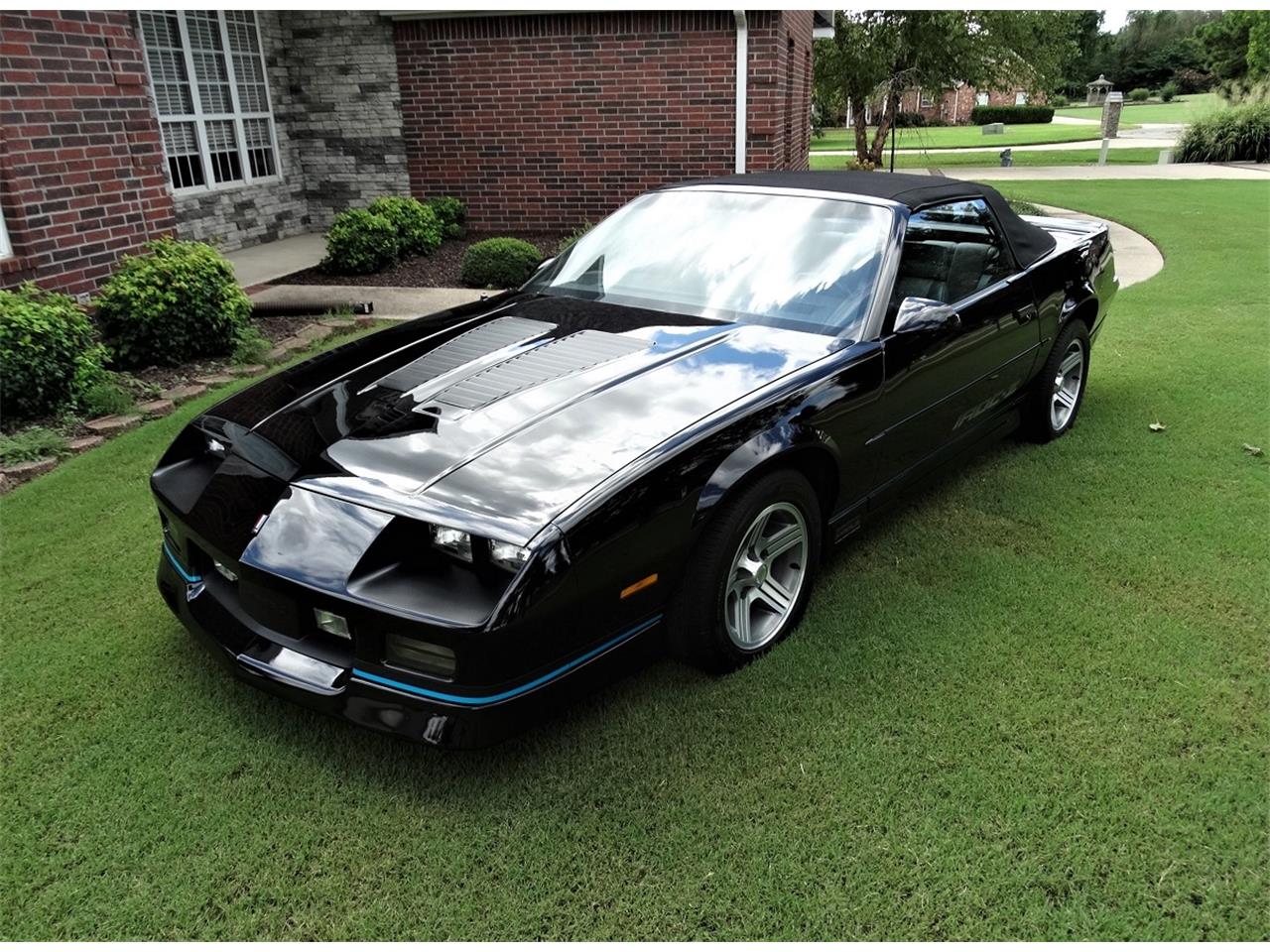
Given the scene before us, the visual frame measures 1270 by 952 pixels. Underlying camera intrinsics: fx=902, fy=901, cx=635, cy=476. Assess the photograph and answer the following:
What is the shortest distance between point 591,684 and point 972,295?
2.53 m

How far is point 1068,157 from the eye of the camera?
26766mm

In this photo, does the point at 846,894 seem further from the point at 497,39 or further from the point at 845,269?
the point at 497,39

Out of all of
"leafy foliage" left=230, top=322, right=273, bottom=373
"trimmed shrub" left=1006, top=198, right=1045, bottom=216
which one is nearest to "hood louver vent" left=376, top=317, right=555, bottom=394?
"leafy foliage" left=230, top=322, right=273, bottom=373

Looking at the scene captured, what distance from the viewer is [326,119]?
1168 centimetres

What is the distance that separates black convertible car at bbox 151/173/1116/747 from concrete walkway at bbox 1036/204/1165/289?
19.0 ft

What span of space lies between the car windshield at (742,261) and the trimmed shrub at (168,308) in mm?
3181

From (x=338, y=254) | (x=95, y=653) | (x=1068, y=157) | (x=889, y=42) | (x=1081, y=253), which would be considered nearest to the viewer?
(x=95, y=653)

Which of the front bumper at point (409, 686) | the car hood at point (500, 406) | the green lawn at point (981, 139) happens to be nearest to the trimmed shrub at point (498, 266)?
the car hood at point (500, 406)

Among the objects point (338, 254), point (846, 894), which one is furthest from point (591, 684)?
point (338, 254)

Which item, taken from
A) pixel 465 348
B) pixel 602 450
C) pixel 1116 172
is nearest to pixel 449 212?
pixel 465 348

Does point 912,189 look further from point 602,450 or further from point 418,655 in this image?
point 418,655

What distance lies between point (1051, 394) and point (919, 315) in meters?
1.85

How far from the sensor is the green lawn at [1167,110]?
84.3ft

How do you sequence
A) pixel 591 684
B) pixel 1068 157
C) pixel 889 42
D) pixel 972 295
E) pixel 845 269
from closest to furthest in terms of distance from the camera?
pixel 591 684 → pixel 845 269 → pixel 972 295 → pixel 889 42 → pixel 1068 157
